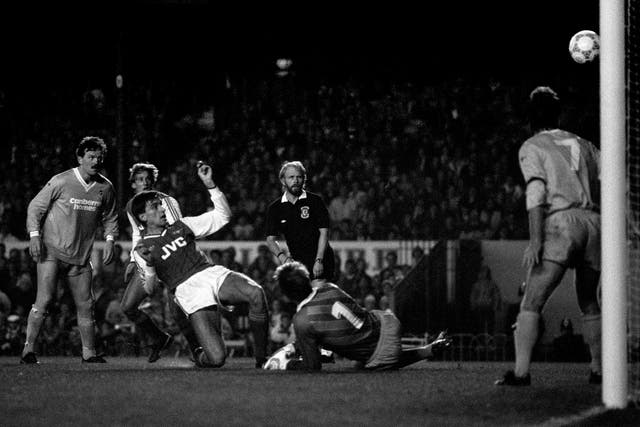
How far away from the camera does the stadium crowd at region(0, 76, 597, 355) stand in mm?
19438

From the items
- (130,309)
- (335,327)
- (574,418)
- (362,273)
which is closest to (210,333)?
(335,327)

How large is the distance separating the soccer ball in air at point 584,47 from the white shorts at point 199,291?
522 cm

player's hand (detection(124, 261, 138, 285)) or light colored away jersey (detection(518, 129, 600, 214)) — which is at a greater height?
light colored away jersey (detection(518, 129, 600, 214))

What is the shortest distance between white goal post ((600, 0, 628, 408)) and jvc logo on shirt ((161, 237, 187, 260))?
4330 millimetres

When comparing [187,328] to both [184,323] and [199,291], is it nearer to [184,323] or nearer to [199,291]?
[184,323]

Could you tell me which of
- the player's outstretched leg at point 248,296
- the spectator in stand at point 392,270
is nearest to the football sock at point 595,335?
the player's outstretched leg at point 248,296

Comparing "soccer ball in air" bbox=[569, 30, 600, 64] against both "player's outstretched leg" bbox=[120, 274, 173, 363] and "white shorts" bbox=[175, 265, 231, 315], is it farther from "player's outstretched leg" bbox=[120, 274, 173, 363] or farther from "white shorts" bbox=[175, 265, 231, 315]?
"player's outstretched leg" bbox=[120, 274, 173, 363]

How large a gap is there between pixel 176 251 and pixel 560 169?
3.69m

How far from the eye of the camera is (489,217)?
21.6 meters

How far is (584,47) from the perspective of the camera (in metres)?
13.7

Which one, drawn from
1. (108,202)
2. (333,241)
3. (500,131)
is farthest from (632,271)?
(500,131)

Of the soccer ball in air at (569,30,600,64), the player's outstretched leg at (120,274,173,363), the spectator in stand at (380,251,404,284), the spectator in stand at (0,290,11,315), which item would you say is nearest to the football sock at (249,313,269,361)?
the player's outstretched leg at (120,274,173,363)

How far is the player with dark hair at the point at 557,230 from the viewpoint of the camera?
8.37m

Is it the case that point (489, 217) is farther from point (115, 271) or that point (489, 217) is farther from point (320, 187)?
point (115, 271)
